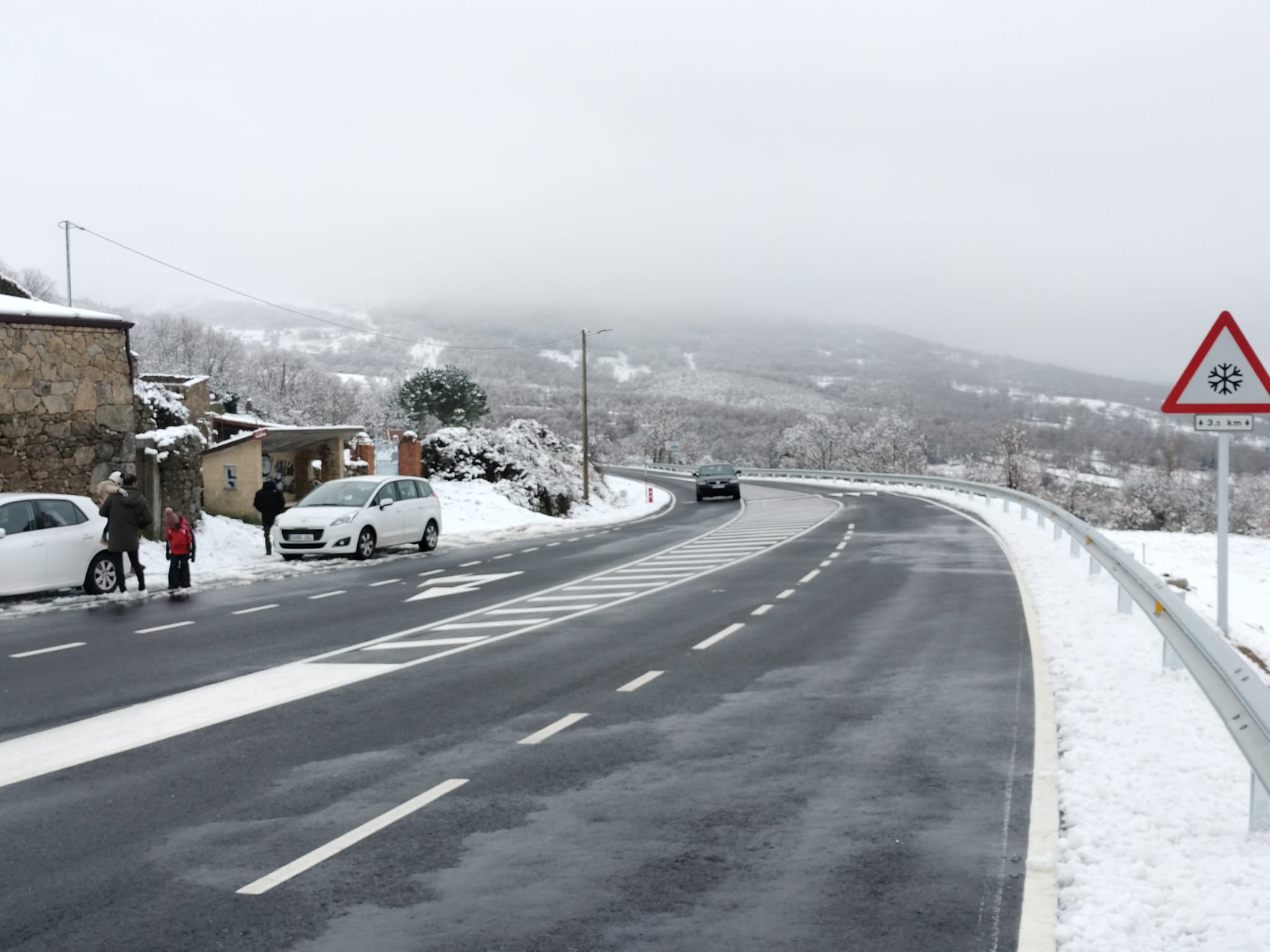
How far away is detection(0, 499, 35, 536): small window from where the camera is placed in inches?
619

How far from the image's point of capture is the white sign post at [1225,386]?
1066cm

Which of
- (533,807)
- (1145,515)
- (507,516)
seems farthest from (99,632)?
(1145,515)

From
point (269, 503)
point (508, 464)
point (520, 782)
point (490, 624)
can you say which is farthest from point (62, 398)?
point (508, 464)

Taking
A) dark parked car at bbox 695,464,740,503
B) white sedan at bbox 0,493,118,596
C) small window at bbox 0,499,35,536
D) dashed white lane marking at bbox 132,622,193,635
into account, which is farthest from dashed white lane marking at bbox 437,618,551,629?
dark parked car at bbox 695,464,740,503

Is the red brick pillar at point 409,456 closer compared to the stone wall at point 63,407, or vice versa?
the stone wall at point 63,407

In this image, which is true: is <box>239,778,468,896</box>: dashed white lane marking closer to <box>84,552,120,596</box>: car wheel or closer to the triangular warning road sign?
the triangular warning road sign

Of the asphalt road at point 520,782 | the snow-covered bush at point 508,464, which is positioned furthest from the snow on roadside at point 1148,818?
the snow-covered bush at point 508,464

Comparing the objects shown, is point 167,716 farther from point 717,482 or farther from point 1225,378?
point 717,482

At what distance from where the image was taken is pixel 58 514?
16.5 metres

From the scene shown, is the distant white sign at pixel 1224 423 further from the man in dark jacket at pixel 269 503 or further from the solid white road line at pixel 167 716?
the man in dark jacket at pixel 269 503

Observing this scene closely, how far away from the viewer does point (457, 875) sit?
5.12 m

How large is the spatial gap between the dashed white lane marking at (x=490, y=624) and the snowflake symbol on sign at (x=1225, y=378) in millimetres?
7665

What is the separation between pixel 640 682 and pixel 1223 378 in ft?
20.2

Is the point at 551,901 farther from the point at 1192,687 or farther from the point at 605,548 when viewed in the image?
the point at 605,548
